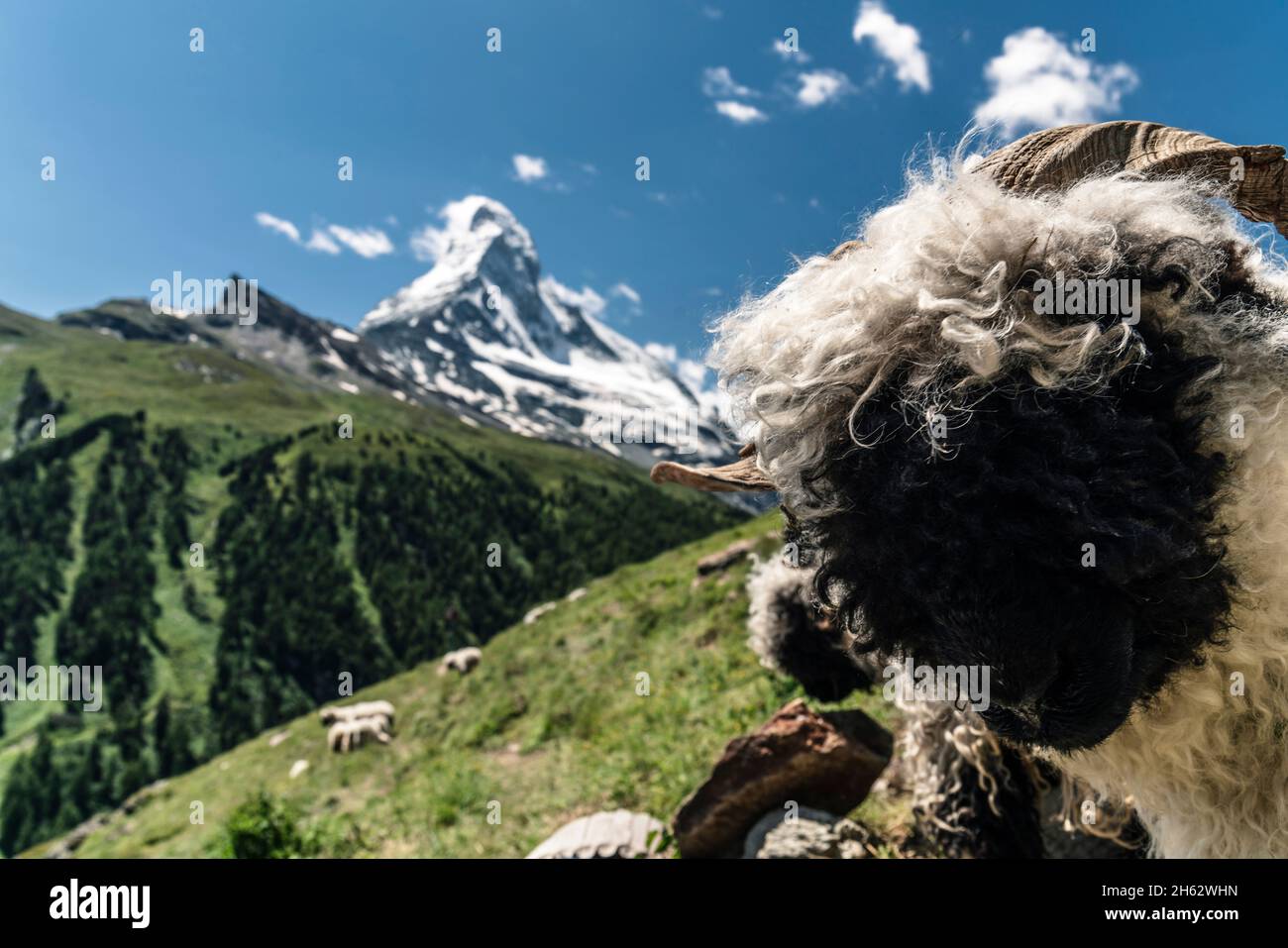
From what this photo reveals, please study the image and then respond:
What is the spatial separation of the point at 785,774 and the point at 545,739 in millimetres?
8411

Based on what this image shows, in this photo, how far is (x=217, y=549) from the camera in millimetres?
97562

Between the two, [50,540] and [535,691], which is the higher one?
[50,540]

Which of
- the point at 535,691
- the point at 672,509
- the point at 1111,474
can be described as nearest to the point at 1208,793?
the point at 1111,474

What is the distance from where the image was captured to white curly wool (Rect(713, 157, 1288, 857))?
7.41 ft

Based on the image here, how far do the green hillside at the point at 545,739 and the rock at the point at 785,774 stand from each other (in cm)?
37

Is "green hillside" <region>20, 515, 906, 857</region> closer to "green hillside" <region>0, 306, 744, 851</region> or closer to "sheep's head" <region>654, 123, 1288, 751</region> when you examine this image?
"sheep's head" <region>654, 123, 1288, 751</region>

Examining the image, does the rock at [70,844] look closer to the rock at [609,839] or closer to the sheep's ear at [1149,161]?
the rock at [609,839]

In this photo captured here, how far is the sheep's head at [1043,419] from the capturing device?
212 cm

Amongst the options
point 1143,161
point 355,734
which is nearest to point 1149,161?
point 1143,161

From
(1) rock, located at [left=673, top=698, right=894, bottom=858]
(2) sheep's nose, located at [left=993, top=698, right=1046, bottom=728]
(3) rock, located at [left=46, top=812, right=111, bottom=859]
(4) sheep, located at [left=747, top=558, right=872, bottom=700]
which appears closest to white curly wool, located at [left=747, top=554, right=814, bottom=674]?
(4) sheep, located at [left=747, top=558, right=872, bottom=700]

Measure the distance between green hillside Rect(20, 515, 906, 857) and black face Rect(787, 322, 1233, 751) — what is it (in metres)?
3.44

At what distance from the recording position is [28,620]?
279 feet
